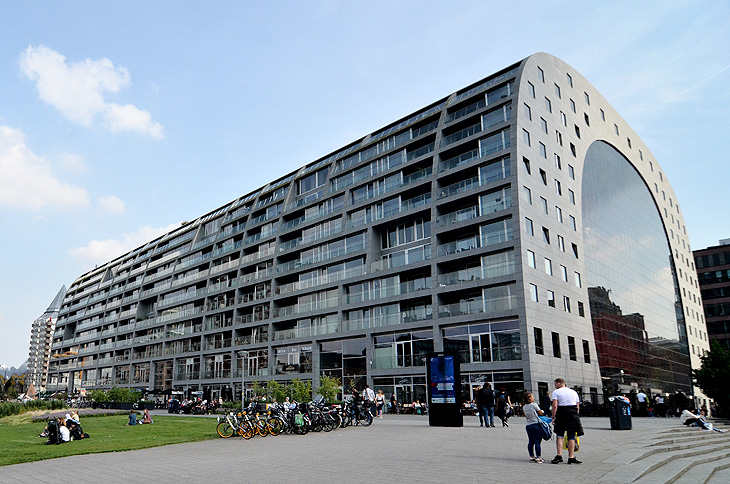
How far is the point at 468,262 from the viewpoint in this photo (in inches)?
1699

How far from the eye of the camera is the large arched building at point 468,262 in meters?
41.0

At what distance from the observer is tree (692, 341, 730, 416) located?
4280 cm

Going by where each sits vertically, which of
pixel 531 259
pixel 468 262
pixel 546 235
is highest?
pixel 546 235

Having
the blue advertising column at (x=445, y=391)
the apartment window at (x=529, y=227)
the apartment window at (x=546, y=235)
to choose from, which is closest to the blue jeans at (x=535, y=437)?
the blue advertising column at (x=445, y=391)

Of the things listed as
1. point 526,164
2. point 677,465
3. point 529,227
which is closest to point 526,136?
point 526,164

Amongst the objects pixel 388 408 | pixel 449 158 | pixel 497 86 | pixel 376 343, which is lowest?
pixel 388 408

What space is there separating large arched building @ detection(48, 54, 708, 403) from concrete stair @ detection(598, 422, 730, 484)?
1635 centimetres

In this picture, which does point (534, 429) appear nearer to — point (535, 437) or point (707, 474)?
point (535, 437)

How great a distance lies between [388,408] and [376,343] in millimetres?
6718

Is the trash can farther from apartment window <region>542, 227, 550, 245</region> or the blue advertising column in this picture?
apartment window <region>542, 227, 550, 245</region>

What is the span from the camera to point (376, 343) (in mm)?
47656

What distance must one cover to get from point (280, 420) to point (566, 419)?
41.1 ft

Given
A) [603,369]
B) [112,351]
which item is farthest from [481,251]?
[112,351]

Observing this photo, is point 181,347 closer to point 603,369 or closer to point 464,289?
point 464,289
